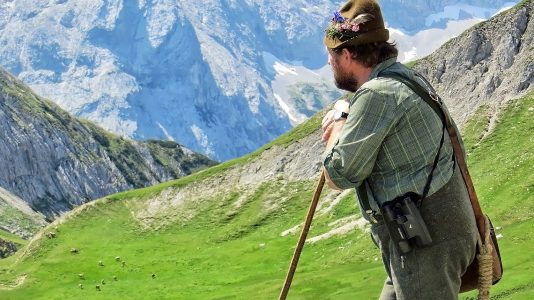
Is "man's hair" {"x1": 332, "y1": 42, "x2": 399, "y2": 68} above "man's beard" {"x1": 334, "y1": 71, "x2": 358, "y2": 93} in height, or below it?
above

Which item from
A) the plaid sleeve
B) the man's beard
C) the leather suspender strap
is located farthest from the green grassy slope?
the plaid sleeve

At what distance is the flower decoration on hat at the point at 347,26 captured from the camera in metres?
8.17

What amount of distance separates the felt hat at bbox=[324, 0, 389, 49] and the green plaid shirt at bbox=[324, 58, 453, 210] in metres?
0.58

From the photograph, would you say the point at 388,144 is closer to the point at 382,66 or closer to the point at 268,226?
the point at 382,66

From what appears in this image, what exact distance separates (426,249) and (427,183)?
31.5 inches

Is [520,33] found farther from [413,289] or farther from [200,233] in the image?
[413,289]

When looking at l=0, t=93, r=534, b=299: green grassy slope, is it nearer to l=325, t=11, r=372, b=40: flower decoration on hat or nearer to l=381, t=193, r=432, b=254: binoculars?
l=381, t=193, r=432, b=254: binoculars

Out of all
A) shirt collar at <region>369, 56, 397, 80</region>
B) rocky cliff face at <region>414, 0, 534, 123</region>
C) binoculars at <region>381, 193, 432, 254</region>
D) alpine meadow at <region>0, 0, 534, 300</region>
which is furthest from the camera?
rocky cliff face at <region>414, 0, 534, 123</region>

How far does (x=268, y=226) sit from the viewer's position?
73.2m

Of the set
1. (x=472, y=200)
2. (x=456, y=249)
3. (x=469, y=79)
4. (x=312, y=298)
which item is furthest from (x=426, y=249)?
(x=469, y=79)

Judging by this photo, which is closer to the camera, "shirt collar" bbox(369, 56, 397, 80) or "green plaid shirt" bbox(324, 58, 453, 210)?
"green plaid shirt" bbox(324, 58, 453, 210)

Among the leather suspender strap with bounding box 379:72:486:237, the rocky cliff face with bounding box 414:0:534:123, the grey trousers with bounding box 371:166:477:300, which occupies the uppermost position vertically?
the leather suspender strap with bounding box 379:72:486:237

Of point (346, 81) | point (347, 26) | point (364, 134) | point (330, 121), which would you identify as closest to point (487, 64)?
point (346, 81)

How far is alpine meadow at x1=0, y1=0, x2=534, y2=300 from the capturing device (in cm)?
4619
